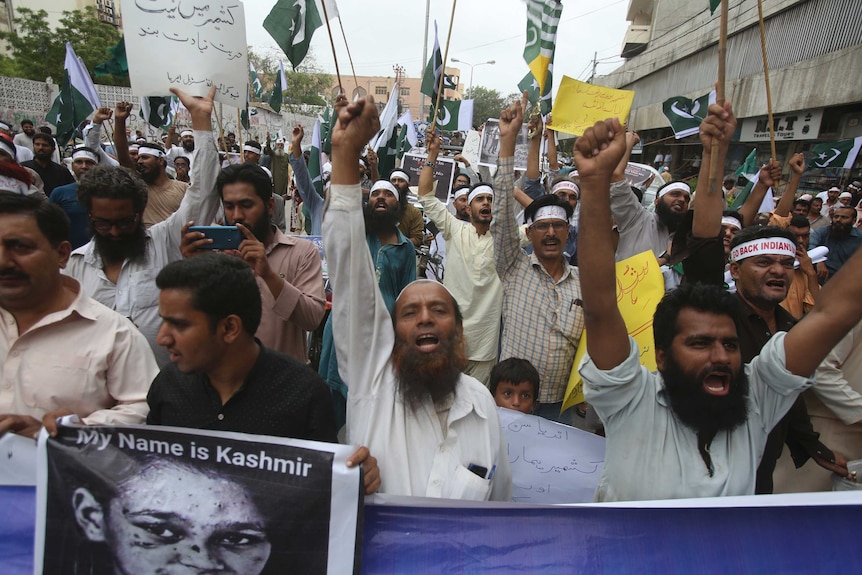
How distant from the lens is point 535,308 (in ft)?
10.2

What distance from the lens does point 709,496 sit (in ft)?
5.30

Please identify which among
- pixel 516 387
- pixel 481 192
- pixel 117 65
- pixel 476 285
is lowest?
pixel 516 387

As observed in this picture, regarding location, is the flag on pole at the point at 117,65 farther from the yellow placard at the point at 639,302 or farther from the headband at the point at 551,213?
the yellow placard at the point at 639,302

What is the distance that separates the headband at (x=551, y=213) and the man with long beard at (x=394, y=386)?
1602 millimetres

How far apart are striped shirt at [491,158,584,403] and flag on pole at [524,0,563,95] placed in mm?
2174

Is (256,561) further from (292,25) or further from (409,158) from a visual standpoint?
(409,158)

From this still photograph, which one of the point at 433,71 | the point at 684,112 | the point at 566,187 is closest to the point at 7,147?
the point at 433,71

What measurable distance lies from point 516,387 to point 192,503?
1.81 m

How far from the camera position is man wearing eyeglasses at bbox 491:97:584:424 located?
9.93 ft

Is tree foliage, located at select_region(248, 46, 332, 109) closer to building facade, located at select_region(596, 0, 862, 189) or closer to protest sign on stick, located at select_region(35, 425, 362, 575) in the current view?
building facade, located at select_region(596, 0, 862, 189)

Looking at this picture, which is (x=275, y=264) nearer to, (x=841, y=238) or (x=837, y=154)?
(x=841, y=238)

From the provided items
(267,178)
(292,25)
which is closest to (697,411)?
(267,178)

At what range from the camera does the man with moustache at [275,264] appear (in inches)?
93.0

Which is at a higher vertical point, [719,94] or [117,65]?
[117,65]
